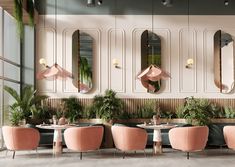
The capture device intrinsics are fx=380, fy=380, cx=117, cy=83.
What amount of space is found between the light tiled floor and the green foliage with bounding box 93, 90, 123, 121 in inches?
53.2

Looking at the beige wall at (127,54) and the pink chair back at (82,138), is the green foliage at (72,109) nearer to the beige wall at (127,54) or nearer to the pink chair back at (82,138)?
the beige wall at (127,54)

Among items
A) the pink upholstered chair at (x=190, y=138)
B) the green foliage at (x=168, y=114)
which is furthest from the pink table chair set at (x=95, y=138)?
the green foliage at (x=168, y=114)

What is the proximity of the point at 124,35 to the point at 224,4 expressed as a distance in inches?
127

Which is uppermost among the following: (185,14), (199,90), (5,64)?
(185,14)

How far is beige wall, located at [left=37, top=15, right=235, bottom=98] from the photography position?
38.0 feet

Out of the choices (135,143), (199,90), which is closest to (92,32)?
(199,90)

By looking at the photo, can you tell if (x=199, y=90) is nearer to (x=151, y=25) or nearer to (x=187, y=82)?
(x=187, y=82)

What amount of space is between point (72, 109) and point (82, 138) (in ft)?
9.66

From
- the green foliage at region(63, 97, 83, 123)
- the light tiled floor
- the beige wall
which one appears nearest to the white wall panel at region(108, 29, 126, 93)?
the beige wall

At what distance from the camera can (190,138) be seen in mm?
8227

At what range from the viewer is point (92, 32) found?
11602mm

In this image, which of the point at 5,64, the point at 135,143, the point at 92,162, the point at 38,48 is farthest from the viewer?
the point at 38,48

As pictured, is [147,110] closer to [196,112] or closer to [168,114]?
[168,114]

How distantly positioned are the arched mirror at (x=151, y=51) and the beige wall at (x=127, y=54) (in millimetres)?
137
